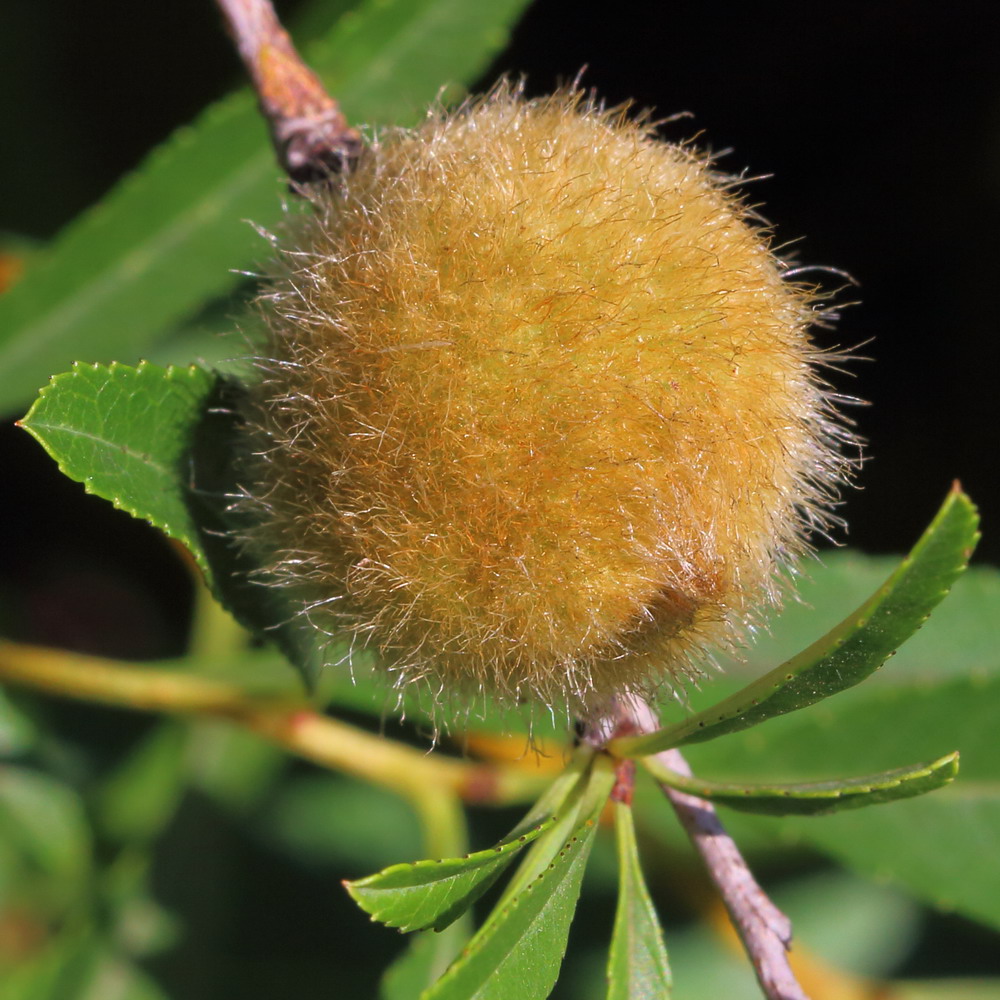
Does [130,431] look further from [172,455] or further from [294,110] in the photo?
[294,110]

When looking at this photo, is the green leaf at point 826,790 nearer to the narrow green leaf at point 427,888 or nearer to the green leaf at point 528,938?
the green leaf at point 528,938

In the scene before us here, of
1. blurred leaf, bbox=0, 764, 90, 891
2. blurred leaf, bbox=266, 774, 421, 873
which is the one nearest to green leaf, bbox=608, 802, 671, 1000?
blurred leaf, bbox=266, 774, 421, 873

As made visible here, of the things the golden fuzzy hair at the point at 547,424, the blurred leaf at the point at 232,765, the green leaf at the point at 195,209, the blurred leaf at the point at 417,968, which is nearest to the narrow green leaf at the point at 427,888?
the golden fuzzy hair at the point at 547,424

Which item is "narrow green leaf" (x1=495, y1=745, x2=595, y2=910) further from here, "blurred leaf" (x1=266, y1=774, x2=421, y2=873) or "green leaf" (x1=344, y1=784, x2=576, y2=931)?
"blurred leaf" (x1=266, y1=774, x2=421, y2=873)

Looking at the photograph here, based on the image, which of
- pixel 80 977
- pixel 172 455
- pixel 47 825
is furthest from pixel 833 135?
pixel 80 977

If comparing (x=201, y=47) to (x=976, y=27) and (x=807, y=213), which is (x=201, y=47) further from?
(x=976, y=27)

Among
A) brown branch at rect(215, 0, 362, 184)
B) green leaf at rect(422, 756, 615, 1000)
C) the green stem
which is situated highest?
brown branch at rect(215, 0, 362, 184)

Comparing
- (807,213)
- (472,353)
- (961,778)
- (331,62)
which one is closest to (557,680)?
(472,353)
